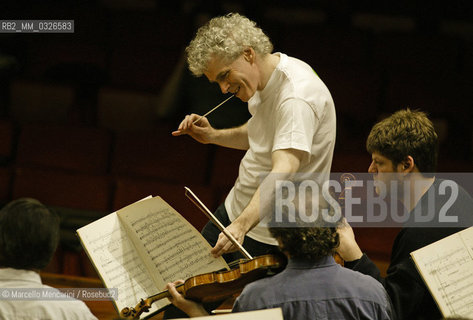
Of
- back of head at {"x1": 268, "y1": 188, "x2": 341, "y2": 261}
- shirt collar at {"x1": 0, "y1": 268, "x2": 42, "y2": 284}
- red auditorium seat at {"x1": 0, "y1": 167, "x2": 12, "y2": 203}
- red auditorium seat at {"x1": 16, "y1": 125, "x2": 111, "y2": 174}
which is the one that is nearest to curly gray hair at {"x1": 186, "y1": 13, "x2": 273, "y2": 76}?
back of head at {"x1": 268, "y1": 188, "x2": 341, "y2": 261}

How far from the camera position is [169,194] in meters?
3.03

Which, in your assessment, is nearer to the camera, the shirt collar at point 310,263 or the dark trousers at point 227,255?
the shirt collar at point 310,263

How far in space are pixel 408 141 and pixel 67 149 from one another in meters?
1.98

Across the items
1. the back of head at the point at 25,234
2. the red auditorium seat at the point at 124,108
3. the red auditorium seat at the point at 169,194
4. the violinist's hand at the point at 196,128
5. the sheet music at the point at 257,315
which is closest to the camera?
the sheet music at the point at 257,315

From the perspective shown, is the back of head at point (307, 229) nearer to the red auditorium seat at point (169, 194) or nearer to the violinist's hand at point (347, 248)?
the violinist's hand at point (347, 248)

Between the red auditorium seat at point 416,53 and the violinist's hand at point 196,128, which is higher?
the red auditorium seat at point 416,53

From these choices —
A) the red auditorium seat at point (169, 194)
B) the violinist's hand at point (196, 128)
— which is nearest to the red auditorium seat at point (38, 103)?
the red auditorium seat at point (169, 194)

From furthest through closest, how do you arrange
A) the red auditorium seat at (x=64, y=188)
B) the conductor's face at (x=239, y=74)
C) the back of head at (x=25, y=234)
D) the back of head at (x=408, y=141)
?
the red auditorium seat at (x=64, y=188) → the conductor's face at (x=239, y=74) → the back of head at (x=408, y=141) → the back of head at (x=25, y=234)

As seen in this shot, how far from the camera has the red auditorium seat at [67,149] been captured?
3236 millimetres

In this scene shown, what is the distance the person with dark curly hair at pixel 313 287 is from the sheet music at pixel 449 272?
0.13 metres

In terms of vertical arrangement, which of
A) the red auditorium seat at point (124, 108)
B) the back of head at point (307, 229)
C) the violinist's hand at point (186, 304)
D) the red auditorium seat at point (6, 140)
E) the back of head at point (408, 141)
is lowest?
the violinist's hand at point (186, 304)

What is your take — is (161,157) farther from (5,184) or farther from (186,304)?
(186,304)

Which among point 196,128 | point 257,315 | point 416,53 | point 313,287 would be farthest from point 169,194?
point 257,315

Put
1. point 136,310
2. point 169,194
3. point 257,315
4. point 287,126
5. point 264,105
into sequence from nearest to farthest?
point 257,315, point 136,310, point 287,126, point 264,105, point 169,194
